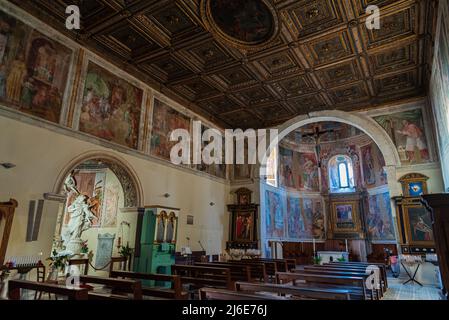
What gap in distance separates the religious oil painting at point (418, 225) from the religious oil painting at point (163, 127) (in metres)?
10.3

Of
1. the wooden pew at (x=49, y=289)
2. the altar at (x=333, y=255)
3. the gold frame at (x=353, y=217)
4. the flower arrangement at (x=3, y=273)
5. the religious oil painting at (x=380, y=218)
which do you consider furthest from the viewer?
the gold frame at (x=353, y=217)

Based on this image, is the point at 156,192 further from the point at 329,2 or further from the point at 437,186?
the point at 437,186

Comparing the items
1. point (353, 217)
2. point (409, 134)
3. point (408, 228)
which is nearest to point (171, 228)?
point (408, 228)

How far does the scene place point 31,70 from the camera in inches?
336

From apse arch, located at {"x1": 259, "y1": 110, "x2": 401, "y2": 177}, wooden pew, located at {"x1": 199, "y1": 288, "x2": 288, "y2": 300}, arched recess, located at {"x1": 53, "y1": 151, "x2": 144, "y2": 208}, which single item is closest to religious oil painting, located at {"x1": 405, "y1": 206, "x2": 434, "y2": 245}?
apse arch, located at {"x1": 259, "y1": 110, "x2": 401, "y2": 177}

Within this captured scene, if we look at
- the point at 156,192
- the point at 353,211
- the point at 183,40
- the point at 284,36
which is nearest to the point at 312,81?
the point at 284,36

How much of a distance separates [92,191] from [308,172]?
1408 centimetres

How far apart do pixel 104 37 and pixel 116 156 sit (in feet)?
13.3

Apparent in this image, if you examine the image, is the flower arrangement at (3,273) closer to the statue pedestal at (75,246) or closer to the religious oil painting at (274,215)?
the statue pedestal at (75,246)

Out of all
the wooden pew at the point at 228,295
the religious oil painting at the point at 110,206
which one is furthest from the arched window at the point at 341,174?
the wooden pew at the point at 228,295

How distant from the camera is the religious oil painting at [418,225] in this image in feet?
37.6

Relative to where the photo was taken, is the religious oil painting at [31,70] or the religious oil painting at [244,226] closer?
the religious oil painting at [31,70]

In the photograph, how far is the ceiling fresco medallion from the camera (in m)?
8.89

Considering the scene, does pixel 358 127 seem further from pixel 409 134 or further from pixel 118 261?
pixel 118 261
